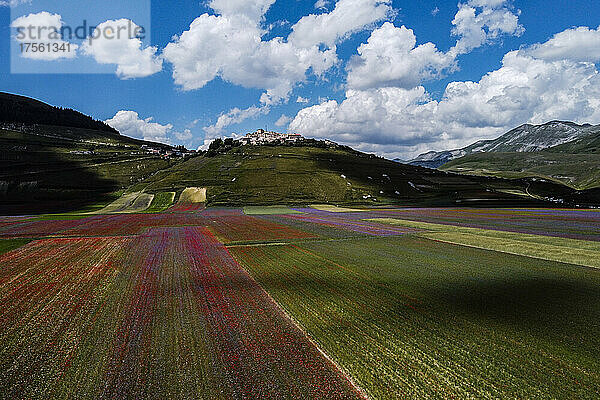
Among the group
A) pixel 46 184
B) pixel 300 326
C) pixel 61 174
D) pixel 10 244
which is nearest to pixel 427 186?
pixel 10 244

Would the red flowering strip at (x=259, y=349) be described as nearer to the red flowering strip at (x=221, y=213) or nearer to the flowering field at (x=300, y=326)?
the flowering field at (x=300, y=326)

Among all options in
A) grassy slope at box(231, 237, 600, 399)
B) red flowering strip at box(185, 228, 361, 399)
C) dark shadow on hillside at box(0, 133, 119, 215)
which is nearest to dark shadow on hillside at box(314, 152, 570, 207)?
grassy slope at box(231, 237, 600, 399)

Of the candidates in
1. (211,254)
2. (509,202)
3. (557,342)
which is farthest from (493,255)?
(509,202)

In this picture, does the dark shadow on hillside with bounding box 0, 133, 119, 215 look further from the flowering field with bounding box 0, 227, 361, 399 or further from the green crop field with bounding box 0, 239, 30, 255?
the flowering field with bounding box 0, 227, 361, 399

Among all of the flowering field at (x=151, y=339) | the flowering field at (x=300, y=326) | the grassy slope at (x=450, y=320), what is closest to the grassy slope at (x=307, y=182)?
the flowering field at (x=300, y=326)

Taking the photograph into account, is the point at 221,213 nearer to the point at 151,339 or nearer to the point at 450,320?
the point at 151,339
